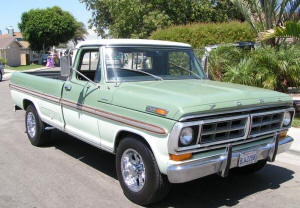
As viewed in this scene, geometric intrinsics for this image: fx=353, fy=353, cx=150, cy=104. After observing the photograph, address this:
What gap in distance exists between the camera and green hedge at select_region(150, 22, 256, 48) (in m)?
16.0

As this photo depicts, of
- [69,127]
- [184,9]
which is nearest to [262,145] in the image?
[69,127]

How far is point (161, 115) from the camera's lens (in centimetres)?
389

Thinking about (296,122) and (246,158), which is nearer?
(246,158)

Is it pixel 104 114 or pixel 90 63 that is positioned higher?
pixel 90 63

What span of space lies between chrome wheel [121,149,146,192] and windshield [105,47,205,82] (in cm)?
115

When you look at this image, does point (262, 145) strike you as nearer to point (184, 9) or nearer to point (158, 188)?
point (158, 188)

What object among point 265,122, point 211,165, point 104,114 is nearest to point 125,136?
point 104,114

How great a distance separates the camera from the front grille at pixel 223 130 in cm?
396

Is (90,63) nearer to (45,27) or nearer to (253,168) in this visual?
(253,168)

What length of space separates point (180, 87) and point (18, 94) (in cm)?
429

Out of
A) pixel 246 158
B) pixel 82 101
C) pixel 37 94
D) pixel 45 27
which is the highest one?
pixel 45 27

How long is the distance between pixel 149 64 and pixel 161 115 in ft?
5.85

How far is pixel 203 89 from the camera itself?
461 centimetres

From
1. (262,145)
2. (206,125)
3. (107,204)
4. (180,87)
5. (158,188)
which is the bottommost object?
(107,204)
